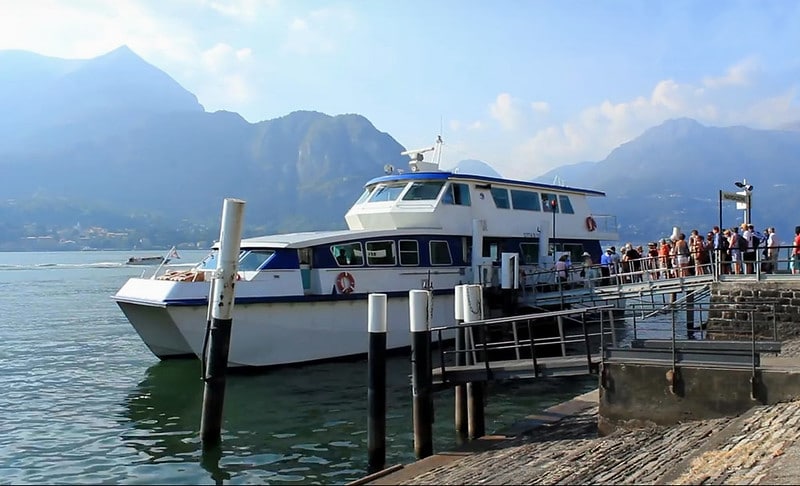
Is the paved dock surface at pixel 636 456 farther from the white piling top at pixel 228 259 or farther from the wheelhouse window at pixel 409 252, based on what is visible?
the wheelhouse window at pixel 409 252

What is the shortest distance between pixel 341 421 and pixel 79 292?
4161 centimetres

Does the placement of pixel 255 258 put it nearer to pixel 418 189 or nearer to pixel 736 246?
pixel 418 189

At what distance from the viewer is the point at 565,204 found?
2492 cm

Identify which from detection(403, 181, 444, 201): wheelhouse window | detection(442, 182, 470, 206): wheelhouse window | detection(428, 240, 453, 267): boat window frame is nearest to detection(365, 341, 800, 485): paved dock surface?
detection(428, 240, 453, 267): boat window frame

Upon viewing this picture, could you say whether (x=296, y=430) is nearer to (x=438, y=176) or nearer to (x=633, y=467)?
(x=633, y=467)

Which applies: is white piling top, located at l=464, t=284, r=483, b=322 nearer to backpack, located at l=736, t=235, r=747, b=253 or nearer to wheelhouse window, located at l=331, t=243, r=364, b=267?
wheelhouse window, located at l=331, t=243, r=364, b=267

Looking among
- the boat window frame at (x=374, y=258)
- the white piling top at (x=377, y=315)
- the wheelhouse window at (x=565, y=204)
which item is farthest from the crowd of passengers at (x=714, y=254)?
the white piling top at (x=377, y=315)

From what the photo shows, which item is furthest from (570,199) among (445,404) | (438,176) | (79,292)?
(79,292)

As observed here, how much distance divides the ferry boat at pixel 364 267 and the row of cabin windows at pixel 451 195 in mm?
35

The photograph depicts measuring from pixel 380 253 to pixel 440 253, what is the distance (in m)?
2.28

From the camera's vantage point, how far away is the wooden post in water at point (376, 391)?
982 cm

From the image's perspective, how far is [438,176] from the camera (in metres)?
21.0

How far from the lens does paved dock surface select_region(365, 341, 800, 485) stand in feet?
21.5

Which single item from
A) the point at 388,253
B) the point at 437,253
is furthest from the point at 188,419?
the point at 437,253
